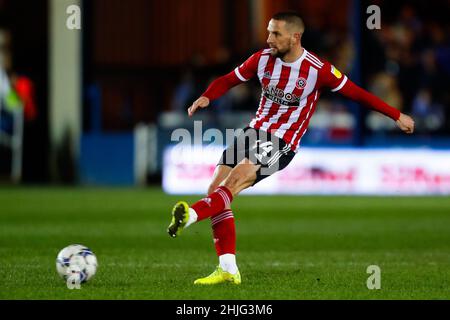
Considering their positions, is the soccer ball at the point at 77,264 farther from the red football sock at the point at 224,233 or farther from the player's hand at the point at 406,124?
the player's hand at the point at 406,124

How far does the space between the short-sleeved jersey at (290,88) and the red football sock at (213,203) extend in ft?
2.19

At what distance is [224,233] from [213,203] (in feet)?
1.56

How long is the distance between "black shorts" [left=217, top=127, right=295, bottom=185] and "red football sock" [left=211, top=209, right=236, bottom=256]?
13.7 inches

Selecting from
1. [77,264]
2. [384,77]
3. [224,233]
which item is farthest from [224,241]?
[384,77]

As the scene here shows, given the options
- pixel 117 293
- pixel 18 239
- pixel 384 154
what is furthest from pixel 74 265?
pixel 384 154

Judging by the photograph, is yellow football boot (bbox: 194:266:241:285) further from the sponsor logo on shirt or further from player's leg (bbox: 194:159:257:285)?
the sponsor logo on shirt

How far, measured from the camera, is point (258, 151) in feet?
26.9

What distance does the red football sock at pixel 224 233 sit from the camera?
822 centimetres

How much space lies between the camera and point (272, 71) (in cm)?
831

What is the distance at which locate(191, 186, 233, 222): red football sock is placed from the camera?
7680 millimetres

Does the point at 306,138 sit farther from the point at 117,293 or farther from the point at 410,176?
the point at 117,293

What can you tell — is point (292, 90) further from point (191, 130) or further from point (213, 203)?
point (191, 130)

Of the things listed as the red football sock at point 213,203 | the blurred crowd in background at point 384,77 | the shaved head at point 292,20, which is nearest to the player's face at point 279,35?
the shaved head at point 292,20
